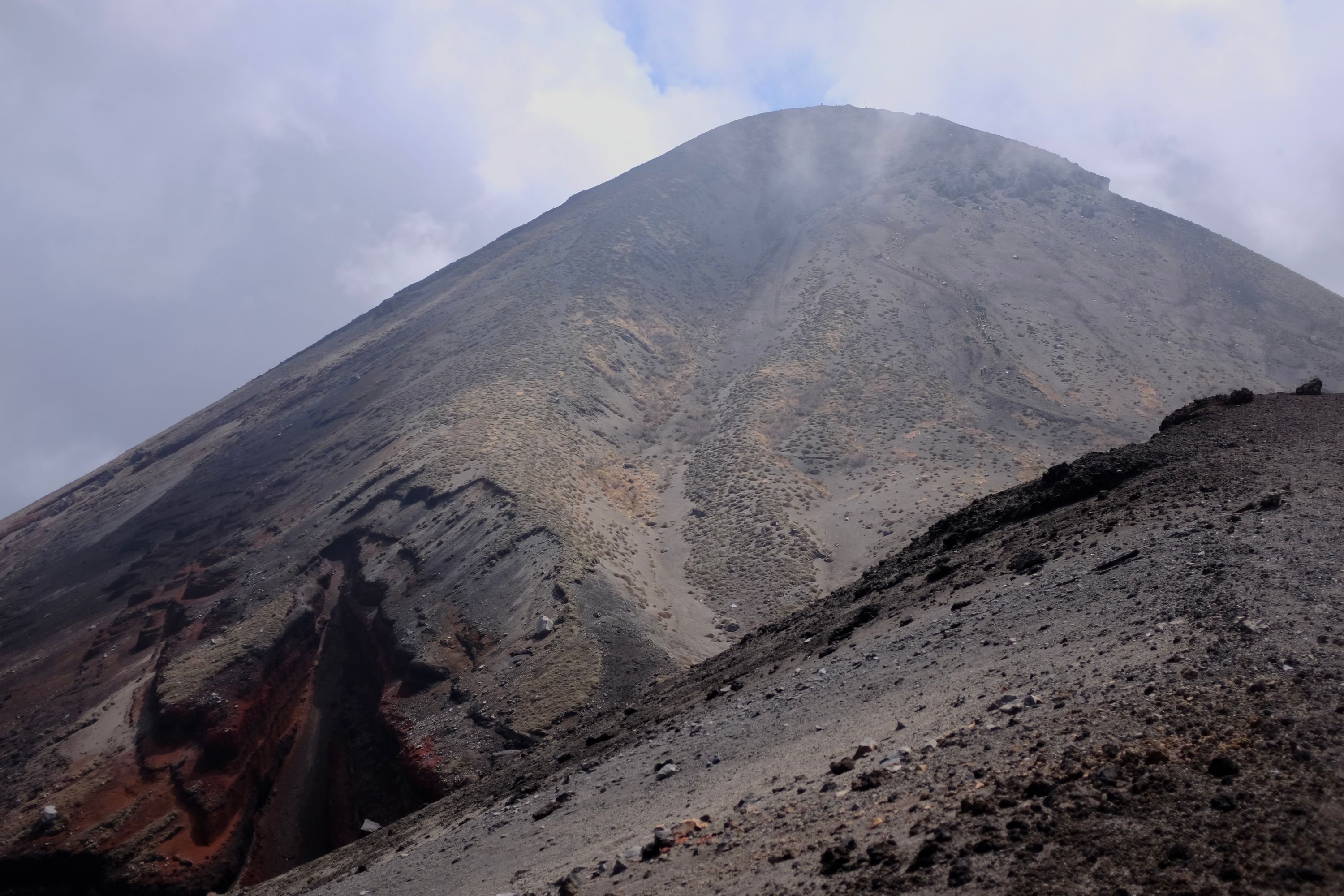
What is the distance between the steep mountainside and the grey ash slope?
23.9 feet

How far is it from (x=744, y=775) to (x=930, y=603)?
215 inches

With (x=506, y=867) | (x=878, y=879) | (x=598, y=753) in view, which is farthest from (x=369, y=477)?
(x=878, y=879)

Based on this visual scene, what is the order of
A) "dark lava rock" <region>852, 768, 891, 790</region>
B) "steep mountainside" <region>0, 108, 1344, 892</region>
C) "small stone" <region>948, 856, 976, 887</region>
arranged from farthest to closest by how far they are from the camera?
"steep mountainside" <region>0, 108, 1344, 892</region> → "dark lava rock" <region>852, 768, 891, 790</region> → "small stone" <region>948, 856, 976, 887</region>

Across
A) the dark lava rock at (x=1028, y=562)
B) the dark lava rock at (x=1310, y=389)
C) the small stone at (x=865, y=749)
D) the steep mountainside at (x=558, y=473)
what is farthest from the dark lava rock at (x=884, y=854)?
the dark lava rock at (x=1310, y=389)

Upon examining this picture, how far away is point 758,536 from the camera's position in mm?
32406

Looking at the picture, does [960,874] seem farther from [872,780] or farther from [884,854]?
[872,780]

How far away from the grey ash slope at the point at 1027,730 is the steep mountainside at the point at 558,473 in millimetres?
7295

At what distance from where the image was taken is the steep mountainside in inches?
883

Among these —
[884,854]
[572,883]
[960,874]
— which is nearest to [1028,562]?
[884,854]

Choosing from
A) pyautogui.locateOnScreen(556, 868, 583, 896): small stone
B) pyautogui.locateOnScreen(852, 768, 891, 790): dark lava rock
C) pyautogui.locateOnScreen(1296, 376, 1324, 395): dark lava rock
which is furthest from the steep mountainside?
pyautogui.locateOnScreen(1296, 376, 1324, 395): dark lava rock

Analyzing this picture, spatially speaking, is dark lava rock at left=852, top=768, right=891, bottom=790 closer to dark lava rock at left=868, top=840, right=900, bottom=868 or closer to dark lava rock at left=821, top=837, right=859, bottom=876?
dark lava rock at left=821, top=837, right=859, bottom=876

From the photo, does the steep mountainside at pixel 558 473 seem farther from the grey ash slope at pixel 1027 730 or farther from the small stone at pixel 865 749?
the small stone at pixel 865 749

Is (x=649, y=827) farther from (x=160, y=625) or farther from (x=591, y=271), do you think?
(x=591, y=271)

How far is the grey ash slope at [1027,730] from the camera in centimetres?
586
